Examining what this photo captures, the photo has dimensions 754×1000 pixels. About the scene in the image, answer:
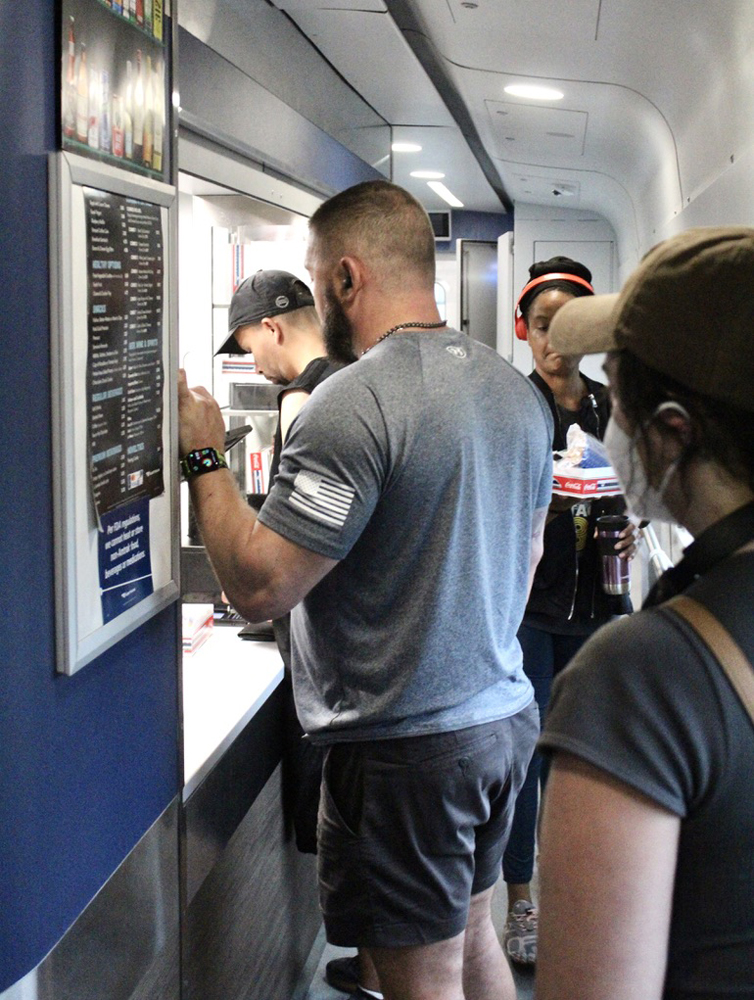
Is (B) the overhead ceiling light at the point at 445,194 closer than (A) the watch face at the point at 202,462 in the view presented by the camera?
No

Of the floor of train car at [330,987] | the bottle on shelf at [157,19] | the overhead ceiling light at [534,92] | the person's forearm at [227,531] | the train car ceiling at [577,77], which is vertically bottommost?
the floor of train car at [330,987]

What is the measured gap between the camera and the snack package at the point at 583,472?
279 centimetres

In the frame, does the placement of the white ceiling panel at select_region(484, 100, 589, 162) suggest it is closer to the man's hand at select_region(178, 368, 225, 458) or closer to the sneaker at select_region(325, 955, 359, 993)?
the sneaker at select_region(325, 955, 359, 993)

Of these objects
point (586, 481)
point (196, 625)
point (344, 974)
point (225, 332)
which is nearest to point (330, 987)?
point (344, 974)

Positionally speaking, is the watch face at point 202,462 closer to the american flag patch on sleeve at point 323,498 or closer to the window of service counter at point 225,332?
the american flag patch on sleeve at point 323,498

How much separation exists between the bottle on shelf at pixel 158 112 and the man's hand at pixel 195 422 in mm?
368

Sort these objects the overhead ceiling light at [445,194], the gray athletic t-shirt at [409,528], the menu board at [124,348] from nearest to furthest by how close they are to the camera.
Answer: the menu board at [124,348]
the gray athletic t-shirt at [409,528]
the overhead ceiling light at [445,194]

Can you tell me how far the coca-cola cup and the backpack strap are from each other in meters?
2.11

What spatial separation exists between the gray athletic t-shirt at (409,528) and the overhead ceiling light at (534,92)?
174 inches

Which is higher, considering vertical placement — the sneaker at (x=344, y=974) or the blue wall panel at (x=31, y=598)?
the blue wall panel at (x=31, y=598)

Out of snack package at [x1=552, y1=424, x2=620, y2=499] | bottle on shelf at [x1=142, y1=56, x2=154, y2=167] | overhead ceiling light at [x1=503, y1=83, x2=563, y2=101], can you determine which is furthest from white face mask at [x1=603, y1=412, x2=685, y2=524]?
overhead ceiling light at [x1=503, y1=83, x2=563, y2=101]

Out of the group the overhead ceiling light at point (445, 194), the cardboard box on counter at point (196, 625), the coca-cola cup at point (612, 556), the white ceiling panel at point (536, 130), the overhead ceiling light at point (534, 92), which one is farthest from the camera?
the overhead ceiling light at point (445, 194)

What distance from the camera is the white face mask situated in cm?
101

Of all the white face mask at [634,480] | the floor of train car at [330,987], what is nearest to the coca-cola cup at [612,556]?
the floor of train car at [330,987]
